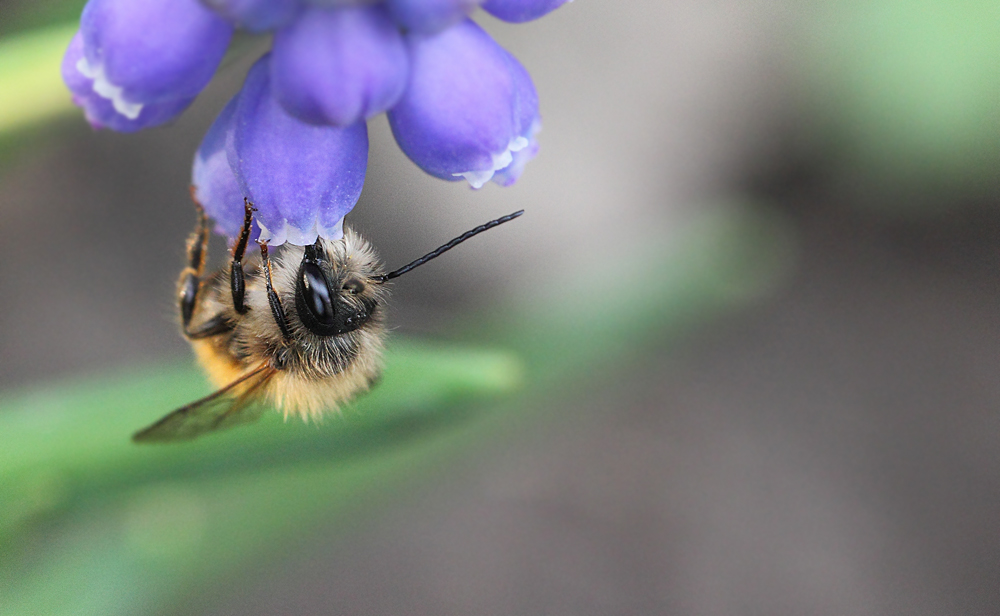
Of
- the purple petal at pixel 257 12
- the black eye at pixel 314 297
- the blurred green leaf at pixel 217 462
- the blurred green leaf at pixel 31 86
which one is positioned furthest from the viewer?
the blurred green leaf at pixel 217 462

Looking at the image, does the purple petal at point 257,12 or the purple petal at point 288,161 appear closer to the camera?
the purple petal at point 257,12

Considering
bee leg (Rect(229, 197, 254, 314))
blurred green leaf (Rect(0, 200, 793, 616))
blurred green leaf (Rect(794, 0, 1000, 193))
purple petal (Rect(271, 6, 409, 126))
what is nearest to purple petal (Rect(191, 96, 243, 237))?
bee leg (Rect(229, 197, 254, 314))

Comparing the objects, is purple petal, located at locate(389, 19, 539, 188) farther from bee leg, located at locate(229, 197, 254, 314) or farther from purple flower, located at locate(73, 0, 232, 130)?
bee leg, located at locate(229, 197, 254, 314)

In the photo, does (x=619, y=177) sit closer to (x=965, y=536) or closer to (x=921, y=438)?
(x=921, y=438)

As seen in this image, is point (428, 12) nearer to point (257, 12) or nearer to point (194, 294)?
point (257, 12)

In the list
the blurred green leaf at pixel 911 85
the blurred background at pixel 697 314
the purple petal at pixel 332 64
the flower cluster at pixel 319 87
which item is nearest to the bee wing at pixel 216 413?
the flower cluster at pixel 319 87

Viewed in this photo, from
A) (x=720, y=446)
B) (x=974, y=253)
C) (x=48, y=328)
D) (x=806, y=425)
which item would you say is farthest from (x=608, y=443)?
(x=48, y=328)

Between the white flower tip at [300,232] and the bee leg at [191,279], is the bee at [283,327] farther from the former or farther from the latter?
the white flower tip at [300,232]
